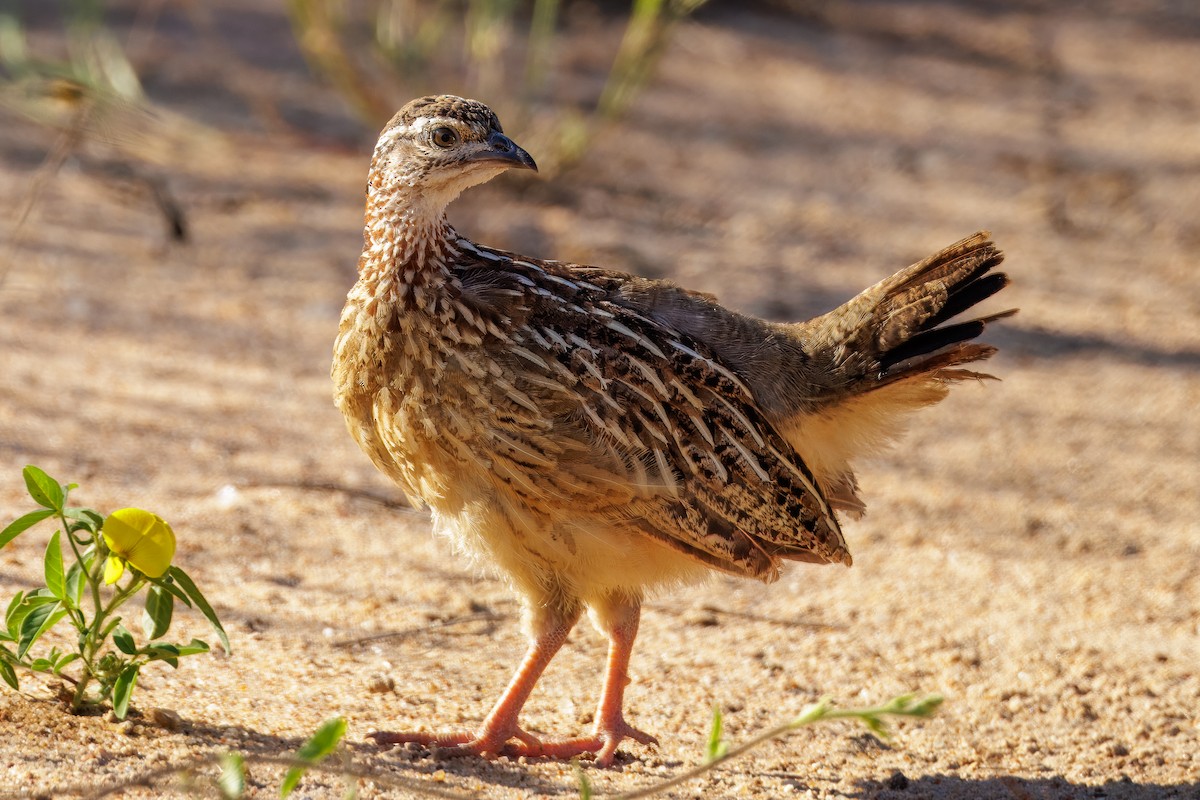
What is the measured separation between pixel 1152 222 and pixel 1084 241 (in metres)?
0.68

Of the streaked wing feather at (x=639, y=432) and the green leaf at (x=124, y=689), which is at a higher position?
Result: the streaked wing feather at (x=639, y=432)

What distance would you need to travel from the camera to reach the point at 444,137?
3744 millimetres

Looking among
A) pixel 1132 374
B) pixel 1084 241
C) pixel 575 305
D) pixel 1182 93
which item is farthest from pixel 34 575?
pixel 1182 93

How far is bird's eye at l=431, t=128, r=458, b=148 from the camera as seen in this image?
12.3 feet

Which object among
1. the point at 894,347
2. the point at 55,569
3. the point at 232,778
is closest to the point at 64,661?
the point at 55,569

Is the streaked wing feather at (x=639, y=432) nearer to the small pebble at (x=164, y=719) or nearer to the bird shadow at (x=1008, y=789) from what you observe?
the bird shadow at (x=1008, y=789)

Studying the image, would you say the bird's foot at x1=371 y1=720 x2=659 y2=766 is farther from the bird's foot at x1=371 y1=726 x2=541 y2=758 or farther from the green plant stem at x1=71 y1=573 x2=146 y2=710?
the green plant stem at x1=71 y1=573 x2=146 y2=710

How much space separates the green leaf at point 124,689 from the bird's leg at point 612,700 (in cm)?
118

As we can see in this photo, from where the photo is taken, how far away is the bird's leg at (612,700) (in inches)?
156

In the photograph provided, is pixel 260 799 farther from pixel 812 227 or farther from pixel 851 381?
pixel 812 227

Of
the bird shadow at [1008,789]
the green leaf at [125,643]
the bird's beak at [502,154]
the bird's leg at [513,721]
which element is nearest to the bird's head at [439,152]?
the bird's beak at [502,154]

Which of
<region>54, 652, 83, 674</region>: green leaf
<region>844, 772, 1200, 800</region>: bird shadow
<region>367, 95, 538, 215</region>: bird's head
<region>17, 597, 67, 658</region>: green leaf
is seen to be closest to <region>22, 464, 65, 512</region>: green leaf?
<region>17, 597, 67, 658</region>: green leaf

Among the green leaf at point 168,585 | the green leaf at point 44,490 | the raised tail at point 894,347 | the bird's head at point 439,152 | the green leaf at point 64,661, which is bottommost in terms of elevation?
the green leaf at point 64,661

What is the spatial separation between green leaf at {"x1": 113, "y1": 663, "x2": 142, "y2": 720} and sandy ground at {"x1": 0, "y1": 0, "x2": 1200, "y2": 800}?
0.44 feet
